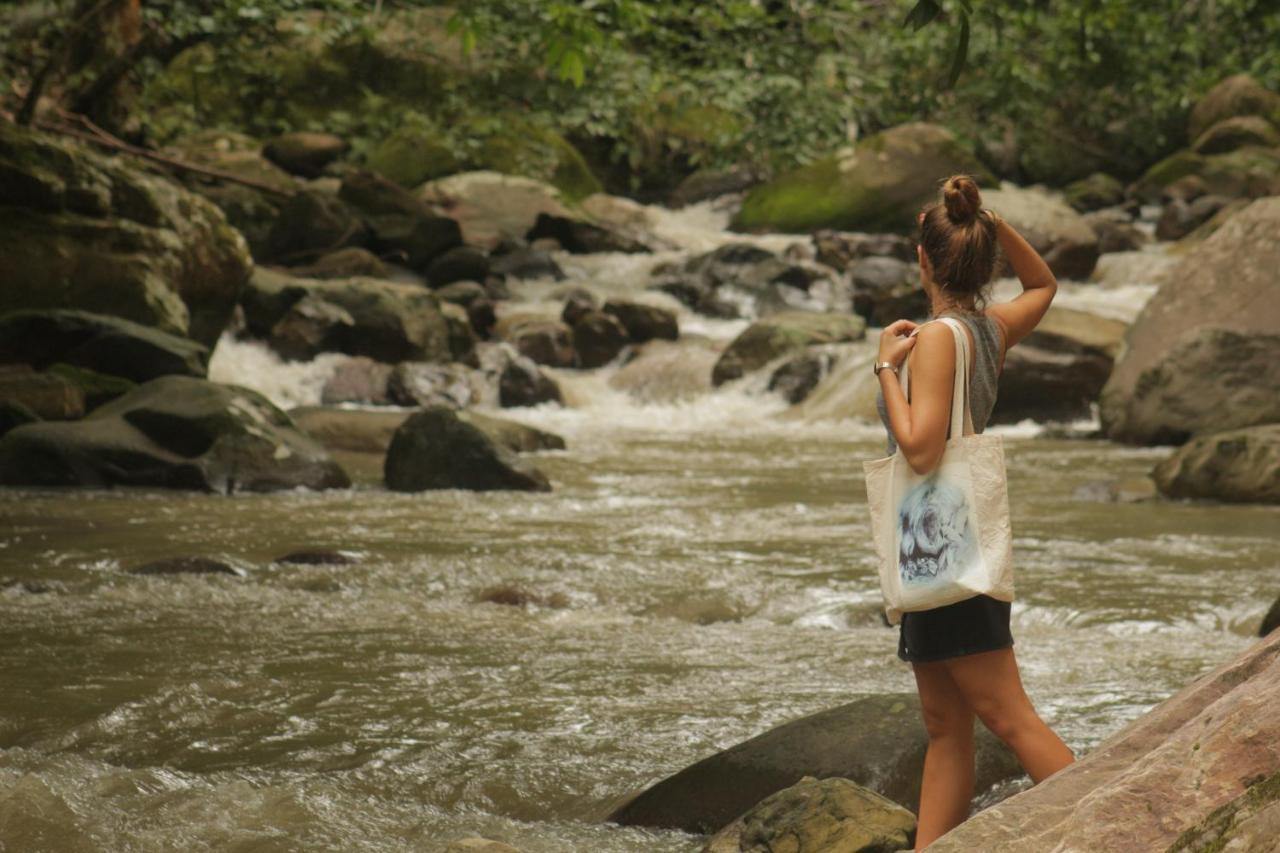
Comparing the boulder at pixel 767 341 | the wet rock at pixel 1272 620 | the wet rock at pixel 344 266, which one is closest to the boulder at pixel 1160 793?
the wet rock at pixel 1272 620

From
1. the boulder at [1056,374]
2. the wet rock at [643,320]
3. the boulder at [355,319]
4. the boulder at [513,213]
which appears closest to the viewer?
the boulder at [1056,374]

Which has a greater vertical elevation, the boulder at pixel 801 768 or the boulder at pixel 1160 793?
the boulder at pixel 1160 793

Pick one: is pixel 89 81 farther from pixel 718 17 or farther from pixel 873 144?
pixel 873 144

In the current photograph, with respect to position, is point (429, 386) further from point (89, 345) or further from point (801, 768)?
point (801, 768)

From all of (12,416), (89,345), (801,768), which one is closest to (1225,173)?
(89,345)

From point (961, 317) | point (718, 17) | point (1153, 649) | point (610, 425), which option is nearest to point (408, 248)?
point (610, 425)

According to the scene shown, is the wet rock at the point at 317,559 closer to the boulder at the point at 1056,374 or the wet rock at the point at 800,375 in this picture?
the boulder at the point at 1056,374

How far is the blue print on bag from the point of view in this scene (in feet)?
9.68

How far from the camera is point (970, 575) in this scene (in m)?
2.94

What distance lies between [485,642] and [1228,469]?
18.6 ft

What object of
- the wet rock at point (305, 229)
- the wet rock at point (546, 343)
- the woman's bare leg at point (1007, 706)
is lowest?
the woman's bare leg at point (1007, 706)

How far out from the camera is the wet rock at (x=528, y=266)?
839 inches

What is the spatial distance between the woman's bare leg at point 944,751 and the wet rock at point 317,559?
15.8 feet

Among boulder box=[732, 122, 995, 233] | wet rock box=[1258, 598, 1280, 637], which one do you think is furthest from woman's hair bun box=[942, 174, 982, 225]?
boulder box=[732, 122, 995, 233]
